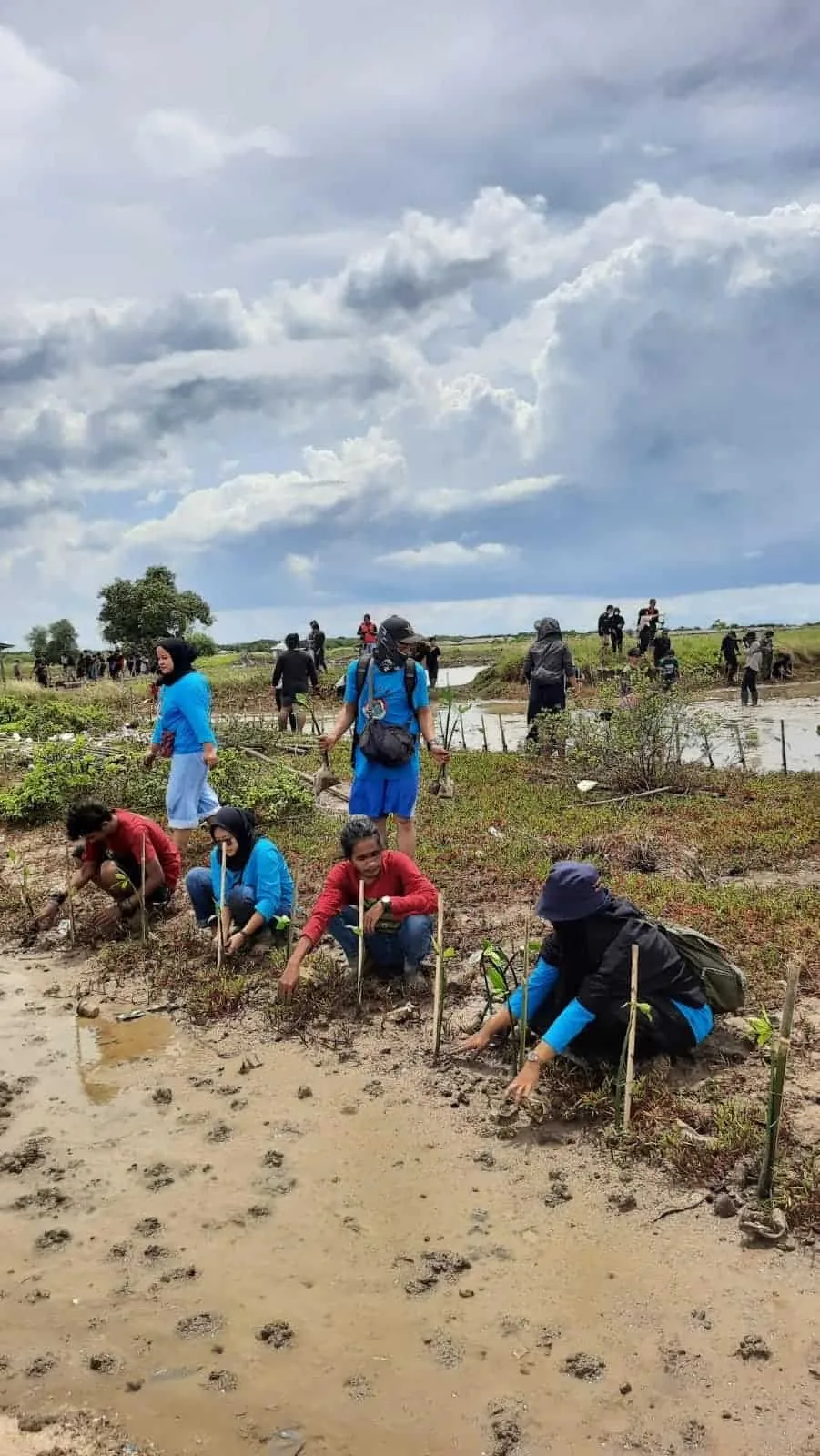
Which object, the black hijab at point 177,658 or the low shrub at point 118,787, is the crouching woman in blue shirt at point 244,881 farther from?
the low shrub at point 118,787

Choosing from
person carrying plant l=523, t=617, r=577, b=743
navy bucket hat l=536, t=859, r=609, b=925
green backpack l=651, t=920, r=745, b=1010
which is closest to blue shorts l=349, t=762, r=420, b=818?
green backpack l=651, t=920, r=745, b=1010

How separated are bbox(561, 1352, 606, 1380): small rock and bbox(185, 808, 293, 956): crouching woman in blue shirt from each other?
308 cm

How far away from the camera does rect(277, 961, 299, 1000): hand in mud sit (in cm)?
507

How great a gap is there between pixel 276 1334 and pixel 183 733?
4590 mm

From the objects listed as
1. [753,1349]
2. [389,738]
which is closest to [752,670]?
[389,738]

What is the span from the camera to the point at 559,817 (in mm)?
9508

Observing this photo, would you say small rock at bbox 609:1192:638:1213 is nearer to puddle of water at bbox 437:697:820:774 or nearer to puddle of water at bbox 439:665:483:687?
puddle of water at bbox 437:697:820:774

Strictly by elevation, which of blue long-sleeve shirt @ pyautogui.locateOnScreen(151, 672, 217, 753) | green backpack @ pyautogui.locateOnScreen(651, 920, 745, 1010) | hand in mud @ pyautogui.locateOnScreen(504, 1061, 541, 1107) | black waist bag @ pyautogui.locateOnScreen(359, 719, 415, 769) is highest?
blue long-sleeve shirt @ pyautogui.locateOnScreen(151, 672, 217, 753)

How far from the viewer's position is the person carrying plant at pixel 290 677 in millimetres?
15594

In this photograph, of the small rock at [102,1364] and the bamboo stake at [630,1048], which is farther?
the bamboo stake at [630,1048]

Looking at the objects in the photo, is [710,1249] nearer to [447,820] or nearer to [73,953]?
[73,953]

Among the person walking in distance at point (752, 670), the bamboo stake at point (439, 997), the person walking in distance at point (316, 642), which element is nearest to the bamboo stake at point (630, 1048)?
the bamboo stake at point (439, 997)

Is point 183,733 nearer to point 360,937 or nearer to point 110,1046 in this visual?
point 110,1046

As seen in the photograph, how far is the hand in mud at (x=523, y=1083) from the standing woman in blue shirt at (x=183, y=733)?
11.7 feet
